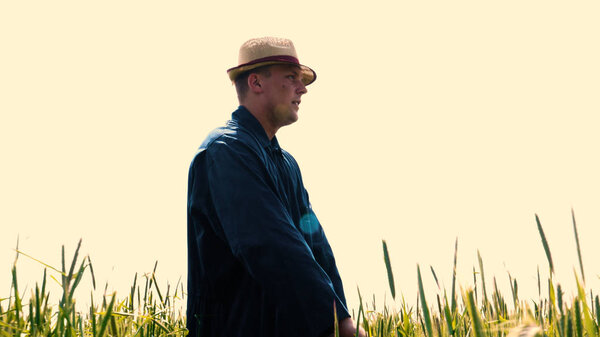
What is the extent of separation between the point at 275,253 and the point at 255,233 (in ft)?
0.42

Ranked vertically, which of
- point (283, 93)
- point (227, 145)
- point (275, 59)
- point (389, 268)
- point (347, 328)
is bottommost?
point (347, 328)

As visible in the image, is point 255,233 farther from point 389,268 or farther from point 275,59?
point 275,59

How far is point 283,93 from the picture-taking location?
3.50m

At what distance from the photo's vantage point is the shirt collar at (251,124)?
327cm

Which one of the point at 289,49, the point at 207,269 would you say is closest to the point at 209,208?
the point at 207,269

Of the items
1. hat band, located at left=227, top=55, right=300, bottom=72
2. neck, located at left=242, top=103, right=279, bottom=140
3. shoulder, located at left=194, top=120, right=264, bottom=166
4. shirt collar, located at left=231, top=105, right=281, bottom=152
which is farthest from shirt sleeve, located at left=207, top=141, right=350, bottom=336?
hat band, located at left=227, top=55, right=300, bottom=72

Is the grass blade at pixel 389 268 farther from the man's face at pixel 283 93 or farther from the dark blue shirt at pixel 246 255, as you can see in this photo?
the man's face at pixel 283 93

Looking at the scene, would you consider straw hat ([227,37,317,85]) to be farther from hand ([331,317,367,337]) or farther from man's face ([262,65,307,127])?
hand ([331,317,367,337])

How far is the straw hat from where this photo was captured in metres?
3.55

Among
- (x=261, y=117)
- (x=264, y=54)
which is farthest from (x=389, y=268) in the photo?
(x=264, y=54)

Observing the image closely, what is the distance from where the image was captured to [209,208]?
8.95ft

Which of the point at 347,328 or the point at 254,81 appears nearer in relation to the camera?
the point at 347,328

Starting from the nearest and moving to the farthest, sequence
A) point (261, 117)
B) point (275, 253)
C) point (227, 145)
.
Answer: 1. point (275, 253)
2. point (227, 145)
3. point (261, 117)

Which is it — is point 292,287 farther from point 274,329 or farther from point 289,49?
point 289,49
